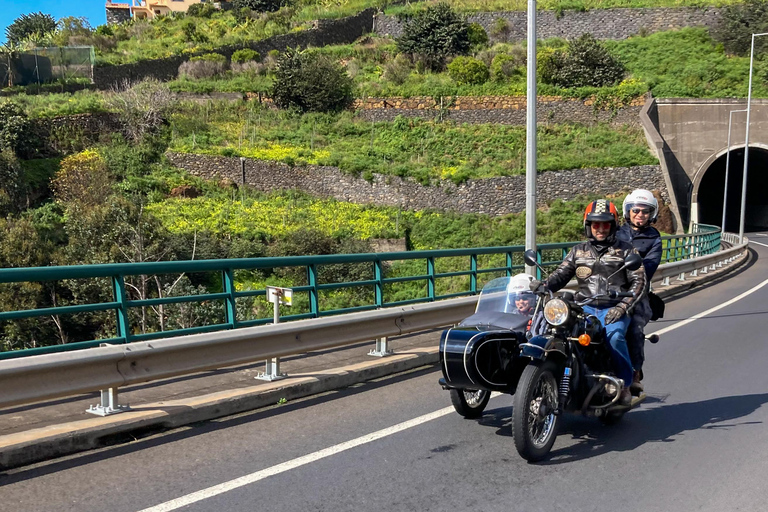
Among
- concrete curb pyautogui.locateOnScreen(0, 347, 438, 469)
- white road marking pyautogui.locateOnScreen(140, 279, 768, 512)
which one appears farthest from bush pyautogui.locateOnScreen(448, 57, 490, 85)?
white road marking pyautogui.locateOnScreen(140, 279, 768, 512)

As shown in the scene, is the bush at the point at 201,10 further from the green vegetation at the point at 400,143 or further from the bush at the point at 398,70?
the green vegetation at the point at 400,143

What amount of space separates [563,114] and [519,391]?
48.4m

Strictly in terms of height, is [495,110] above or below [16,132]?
above

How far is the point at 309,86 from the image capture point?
5194 centimetres

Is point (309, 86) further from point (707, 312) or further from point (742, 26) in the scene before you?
point (707, 312)

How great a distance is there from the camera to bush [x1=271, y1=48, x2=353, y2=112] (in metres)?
51.9

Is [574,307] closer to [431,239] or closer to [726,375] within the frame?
[726,375]

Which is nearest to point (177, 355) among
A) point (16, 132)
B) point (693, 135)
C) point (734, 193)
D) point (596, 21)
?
point (16, 132)

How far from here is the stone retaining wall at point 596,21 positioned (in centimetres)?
6488

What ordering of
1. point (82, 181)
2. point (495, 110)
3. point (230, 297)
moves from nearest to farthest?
1. point (230, 297)
2. point (82, 181)
3. point (495, 110)

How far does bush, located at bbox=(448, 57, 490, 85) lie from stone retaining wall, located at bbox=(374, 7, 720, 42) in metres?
14.5

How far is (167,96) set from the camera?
50281mm

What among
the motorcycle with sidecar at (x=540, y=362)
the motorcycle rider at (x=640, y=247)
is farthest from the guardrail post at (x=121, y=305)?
the motorcycle rider at (x=640, y=247)

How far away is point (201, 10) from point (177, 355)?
279 ft
